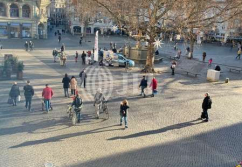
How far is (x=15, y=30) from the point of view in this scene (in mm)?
50031

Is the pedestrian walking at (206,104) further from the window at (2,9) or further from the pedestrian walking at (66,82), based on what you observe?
the window at (2,9)

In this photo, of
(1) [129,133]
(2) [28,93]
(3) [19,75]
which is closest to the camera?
(1) [129,133]

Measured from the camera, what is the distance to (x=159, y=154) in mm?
10531

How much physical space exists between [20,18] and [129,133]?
43.2 m

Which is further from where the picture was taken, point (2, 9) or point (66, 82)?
point (2, 9)

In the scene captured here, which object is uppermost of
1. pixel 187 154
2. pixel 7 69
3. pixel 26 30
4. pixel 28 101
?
pixel 26 30

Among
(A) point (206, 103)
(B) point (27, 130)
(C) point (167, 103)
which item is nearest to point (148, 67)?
(C) point (167, 103)

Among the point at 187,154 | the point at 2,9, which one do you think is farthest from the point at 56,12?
the point at 187,154

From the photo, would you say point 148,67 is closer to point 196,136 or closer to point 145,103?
point 145,103

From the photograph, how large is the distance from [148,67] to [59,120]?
13955 mm

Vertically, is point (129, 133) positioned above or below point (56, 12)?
below

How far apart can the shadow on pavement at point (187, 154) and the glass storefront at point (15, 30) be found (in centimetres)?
4420

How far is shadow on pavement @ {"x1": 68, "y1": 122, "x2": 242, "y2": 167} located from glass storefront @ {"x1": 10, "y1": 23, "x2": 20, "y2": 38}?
44.2 m

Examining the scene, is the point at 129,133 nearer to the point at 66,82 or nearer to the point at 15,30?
the point at 66,82
